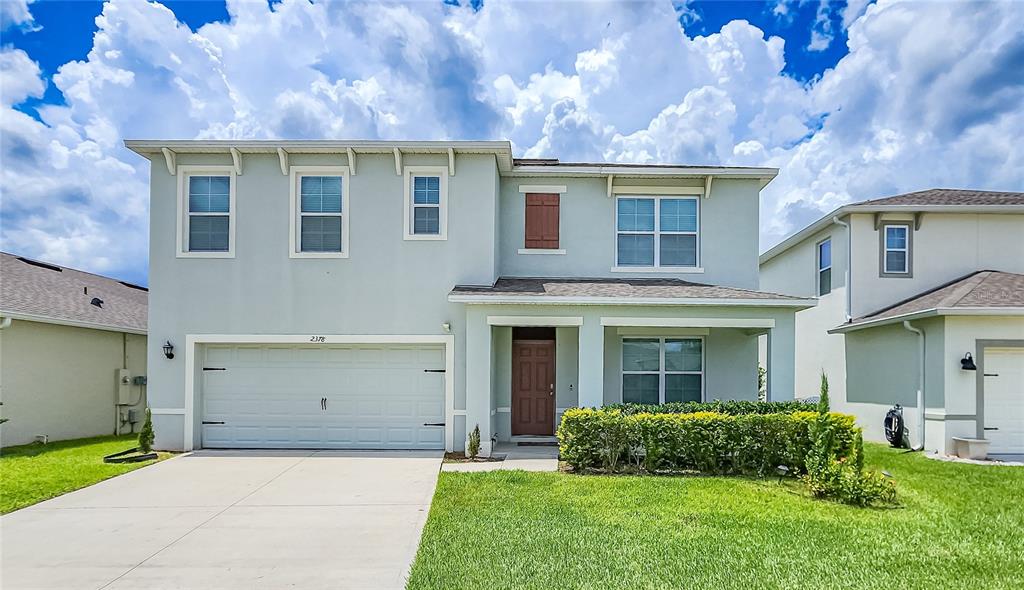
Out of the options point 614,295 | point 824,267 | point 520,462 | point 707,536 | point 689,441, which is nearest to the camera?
point 707,536

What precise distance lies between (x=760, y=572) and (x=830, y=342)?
12372mm

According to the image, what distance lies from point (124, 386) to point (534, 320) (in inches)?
443

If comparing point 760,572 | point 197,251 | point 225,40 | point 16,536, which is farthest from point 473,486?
point 225,40

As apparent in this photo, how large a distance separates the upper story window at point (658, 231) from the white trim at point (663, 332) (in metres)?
1.44

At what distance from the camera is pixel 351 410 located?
11.7m

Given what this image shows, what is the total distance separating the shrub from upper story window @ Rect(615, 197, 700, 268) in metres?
4.84

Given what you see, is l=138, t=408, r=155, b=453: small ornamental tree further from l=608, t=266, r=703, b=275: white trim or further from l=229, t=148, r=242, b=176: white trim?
l=608, t=266, r=703, b=275: white trim

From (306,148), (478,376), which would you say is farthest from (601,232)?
(306,148)

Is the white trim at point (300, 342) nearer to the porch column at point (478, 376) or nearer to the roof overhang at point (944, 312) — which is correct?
the porch column at point (478, 376)

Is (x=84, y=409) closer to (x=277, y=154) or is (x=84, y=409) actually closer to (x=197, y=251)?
Result: (x=197, y=251)

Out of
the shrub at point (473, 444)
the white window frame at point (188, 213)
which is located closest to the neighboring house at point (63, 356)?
the white window frame at point (188, 213)

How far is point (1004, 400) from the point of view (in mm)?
11430

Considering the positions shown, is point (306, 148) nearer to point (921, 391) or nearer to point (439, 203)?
point (439, 203)

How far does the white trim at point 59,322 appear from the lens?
1182 centimetres
